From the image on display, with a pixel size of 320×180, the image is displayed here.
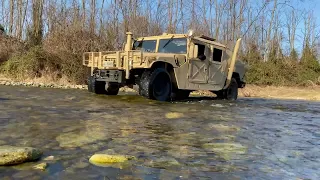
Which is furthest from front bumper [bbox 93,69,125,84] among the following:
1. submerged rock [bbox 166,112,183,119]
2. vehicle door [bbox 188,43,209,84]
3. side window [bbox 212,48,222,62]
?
side window [bbox 212,48,222,62]

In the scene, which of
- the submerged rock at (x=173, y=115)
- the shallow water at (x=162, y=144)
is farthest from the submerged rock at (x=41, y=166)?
the submerged rock at (x=173, y=115)

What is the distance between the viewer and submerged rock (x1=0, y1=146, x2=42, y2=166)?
2.83 meters

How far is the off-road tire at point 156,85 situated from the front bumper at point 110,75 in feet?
1.92

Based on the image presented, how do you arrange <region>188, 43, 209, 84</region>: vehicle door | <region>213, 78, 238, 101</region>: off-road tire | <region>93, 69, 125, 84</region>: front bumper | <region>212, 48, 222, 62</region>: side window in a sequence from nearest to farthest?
<region>93, 69, 125, 84</region>: front bumper < <region>188, 43, 209, 84</region>: vehicle door < <region>212, 48, 222, 62</region>: side window < <region>213, 78, 238, 101</region>: off-road tire

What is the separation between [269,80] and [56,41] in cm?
1487

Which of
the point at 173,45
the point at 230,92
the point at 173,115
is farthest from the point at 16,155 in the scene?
the point at 230,92

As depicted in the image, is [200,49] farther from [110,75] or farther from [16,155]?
[16,155]

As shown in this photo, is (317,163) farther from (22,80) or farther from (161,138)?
(22,80)

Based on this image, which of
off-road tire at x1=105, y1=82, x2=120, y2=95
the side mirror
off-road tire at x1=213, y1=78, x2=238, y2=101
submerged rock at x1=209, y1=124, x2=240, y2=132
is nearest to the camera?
submerged rock at x1=209, y1=124, x2=240, y2=132

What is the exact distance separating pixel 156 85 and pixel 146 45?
180cm

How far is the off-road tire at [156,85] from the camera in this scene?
8.48 meters

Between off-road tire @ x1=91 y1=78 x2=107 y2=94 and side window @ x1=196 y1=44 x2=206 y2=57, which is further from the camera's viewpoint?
off-road tire @ x1=91 y1=78 x2=107 y2=94

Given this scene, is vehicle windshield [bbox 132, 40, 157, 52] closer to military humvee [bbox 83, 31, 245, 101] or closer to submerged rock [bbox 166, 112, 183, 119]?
military humvee [bbox 83, 31, 245, 101]

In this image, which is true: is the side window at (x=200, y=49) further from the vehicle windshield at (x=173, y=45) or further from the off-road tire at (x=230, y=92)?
the off-road tire at (x=230, y=92)
